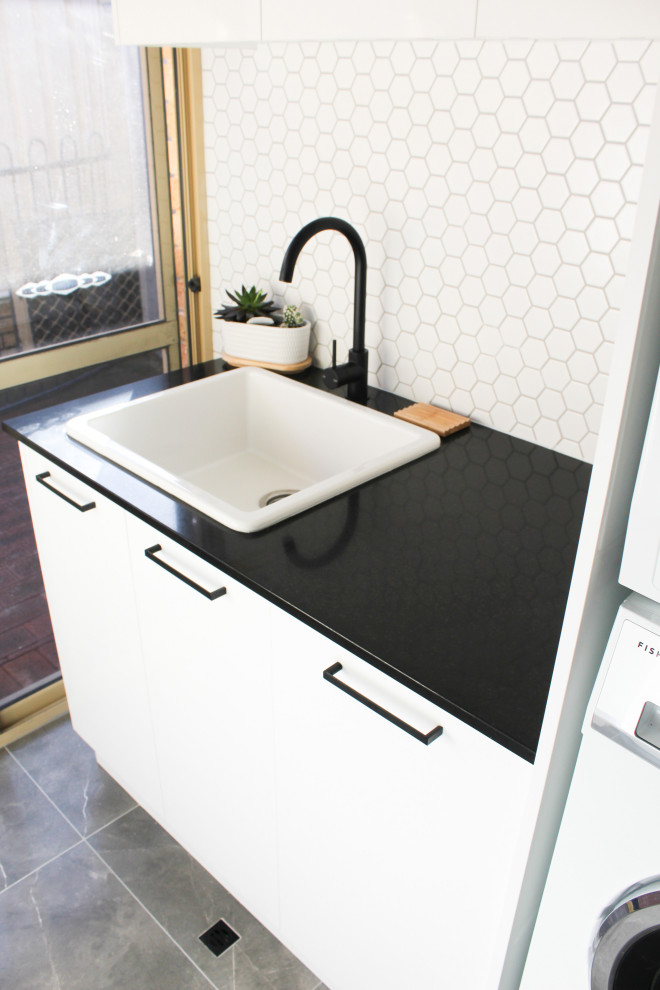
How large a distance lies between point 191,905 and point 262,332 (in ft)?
4.21

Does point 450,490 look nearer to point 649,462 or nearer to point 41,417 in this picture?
point 649,462

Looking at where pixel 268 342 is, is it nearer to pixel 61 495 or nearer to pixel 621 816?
pixel 61 495

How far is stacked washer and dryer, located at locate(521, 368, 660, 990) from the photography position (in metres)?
0.75

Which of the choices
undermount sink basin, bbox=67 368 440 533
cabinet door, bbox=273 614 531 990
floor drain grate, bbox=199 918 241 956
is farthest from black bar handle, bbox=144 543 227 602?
floor drain grate, bbox=199 918 241 956

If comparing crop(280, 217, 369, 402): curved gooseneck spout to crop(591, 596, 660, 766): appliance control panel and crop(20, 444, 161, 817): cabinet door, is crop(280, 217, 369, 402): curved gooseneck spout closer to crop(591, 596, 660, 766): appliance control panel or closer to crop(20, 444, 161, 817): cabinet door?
crop(20, 444, 161, 817): cabinet door

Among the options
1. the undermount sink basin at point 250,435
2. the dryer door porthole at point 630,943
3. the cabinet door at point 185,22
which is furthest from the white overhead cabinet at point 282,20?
the dryer door porthole at point 630,943

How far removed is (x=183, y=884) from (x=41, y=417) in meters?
1.08

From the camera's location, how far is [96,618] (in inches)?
68.7

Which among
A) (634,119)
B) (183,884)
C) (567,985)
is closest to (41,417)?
(183,884)

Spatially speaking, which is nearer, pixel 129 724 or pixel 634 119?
pixel 634 119

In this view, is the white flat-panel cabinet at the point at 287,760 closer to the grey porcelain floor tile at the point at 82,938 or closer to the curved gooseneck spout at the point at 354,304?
the grey porcelain floor tile at the point at 82,938

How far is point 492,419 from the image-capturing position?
167 centimetres

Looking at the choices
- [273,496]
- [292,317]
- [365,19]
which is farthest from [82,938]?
[365,19]

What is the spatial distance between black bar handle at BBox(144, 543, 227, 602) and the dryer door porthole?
684mm
